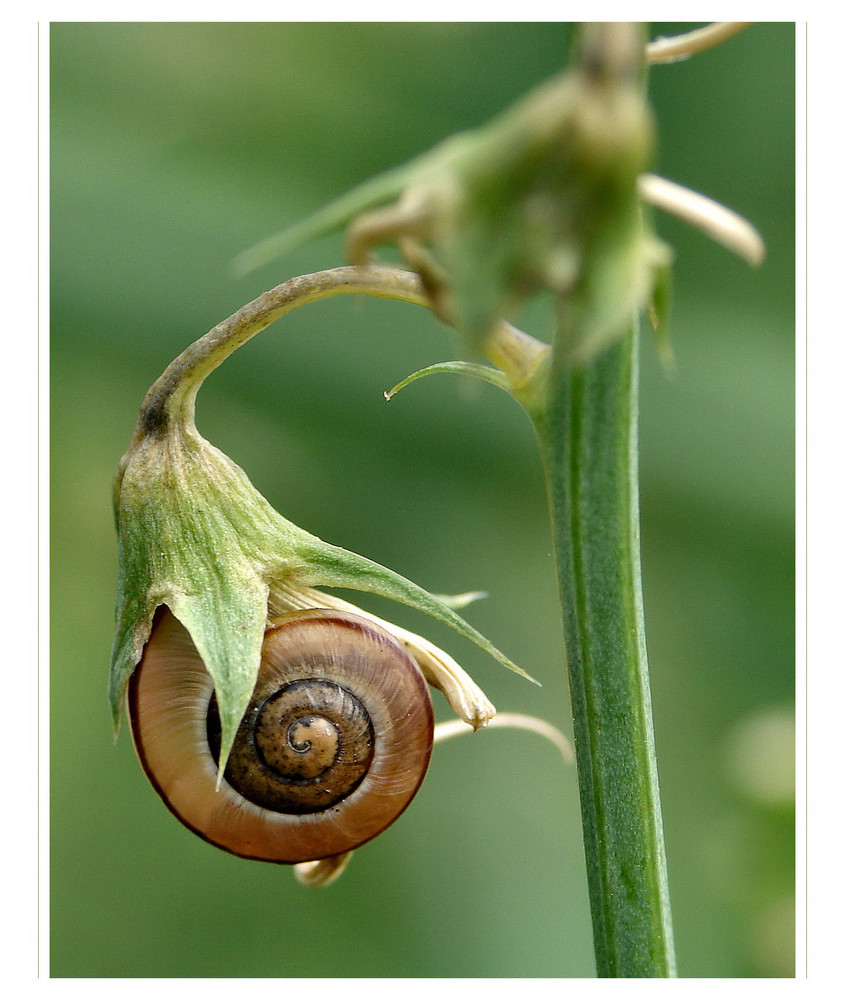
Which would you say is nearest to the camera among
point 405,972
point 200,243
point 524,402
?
point 524,402

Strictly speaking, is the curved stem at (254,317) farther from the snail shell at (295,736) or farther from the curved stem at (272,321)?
the snail shell at (295,736)

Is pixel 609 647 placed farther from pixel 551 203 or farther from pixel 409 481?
pixel 409 481

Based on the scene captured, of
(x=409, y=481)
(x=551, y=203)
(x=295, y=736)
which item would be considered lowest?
(x=295, y=736)

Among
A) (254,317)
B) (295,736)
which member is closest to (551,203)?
(254,317)

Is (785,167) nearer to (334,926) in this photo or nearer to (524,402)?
(524,402)

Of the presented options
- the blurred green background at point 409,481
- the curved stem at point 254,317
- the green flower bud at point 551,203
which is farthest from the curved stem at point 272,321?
the blurred green background at point 409,481
